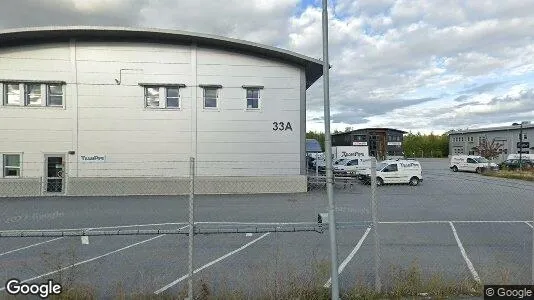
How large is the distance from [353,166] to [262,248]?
24000 millimetres

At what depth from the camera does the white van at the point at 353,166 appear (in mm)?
28322

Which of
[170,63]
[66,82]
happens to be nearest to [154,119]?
[170,63]

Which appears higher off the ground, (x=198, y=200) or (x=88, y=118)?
(x=88, y=118)

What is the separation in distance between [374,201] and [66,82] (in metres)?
19.0

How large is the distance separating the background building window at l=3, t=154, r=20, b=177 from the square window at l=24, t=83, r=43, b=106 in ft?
9.55

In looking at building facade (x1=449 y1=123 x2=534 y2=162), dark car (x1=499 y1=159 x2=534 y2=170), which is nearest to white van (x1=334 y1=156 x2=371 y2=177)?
dark car (x1=499 y1=159 x2=534 y2=170)

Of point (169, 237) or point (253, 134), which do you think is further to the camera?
point (253, 134)

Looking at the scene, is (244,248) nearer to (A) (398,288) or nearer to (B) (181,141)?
(A) (398,288)

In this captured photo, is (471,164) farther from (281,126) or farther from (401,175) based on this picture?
(281,126)

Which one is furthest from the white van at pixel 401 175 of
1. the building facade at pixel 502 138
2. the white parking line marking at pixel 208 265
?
the building facade at pixel 502 138

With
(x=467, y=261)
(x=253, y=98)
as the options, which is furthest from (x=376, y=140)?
(x=467, y=261)

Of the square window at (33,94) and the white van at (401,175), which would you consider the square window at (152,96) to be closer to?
the square window at (33,94)

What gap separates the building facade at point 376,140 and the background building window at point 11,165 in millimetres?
59371

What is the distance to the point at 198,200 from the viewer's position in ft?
55.9
